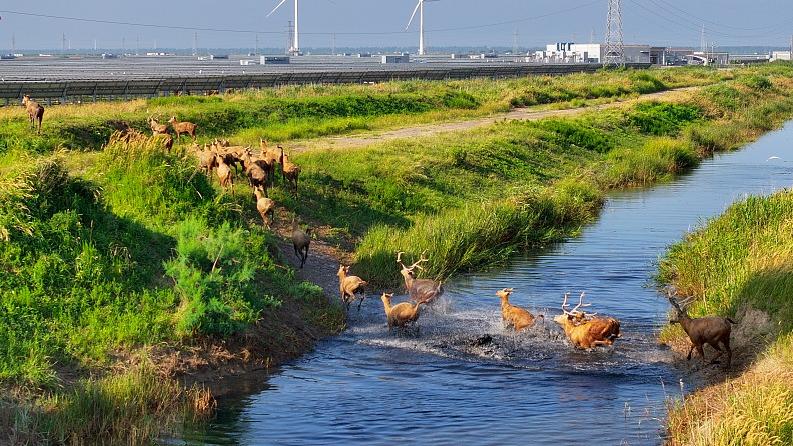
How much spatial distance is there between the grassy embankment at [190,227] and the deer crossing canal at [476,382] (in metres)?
0.90

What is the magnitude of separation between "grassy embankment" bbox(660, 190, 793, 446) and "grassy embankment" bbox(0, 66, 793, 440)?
16.0 ft

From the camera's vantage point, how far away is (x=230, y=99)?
46.8 meters

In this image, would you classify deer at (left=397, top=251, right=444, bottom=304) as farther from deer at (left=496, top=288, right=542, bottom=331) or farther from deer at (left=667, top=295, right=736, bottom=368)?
deer at (left=667, top=295, right=736, bottom=368)

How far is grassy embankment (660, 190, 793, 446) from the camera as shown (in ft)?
38.0

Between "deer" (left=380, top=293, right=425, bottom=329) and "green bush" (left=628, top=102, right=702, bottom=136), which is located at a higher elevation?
"green bush" (left=628, top=102, right=702, bottom=136)

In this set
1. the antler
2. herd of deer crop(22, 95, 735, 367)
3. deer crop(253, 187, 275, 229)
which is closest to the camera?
herd of deer crop(22, 95, 735, 367)

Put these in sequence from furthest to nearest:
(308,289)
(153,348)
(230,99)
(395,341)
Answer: (230,99) < (308,289) < (395,341) < (153,348)

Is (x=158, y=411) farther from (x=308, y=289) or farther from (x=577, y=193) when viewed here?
(x=577, y=193)

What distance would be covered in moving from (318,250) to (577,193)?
10.9 meters

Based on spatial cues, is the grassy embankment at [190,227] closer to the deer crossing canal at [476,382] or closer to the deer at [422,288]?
the deer crossing canal at [476,382]

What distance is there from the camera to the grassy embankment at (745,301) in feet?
38.0

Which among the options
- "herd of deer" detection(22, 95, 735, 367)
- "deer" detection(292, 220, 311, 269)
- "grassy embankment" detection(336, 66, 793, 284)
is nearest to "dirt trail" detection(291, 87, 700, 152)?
"grassy embankment" detection(336, 66, 793, 284)

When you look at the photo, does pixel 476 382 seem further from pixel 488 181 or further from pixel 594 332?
pixel 488 181

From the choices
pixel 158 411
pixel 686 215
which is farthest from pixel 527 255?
pixel 158 411
